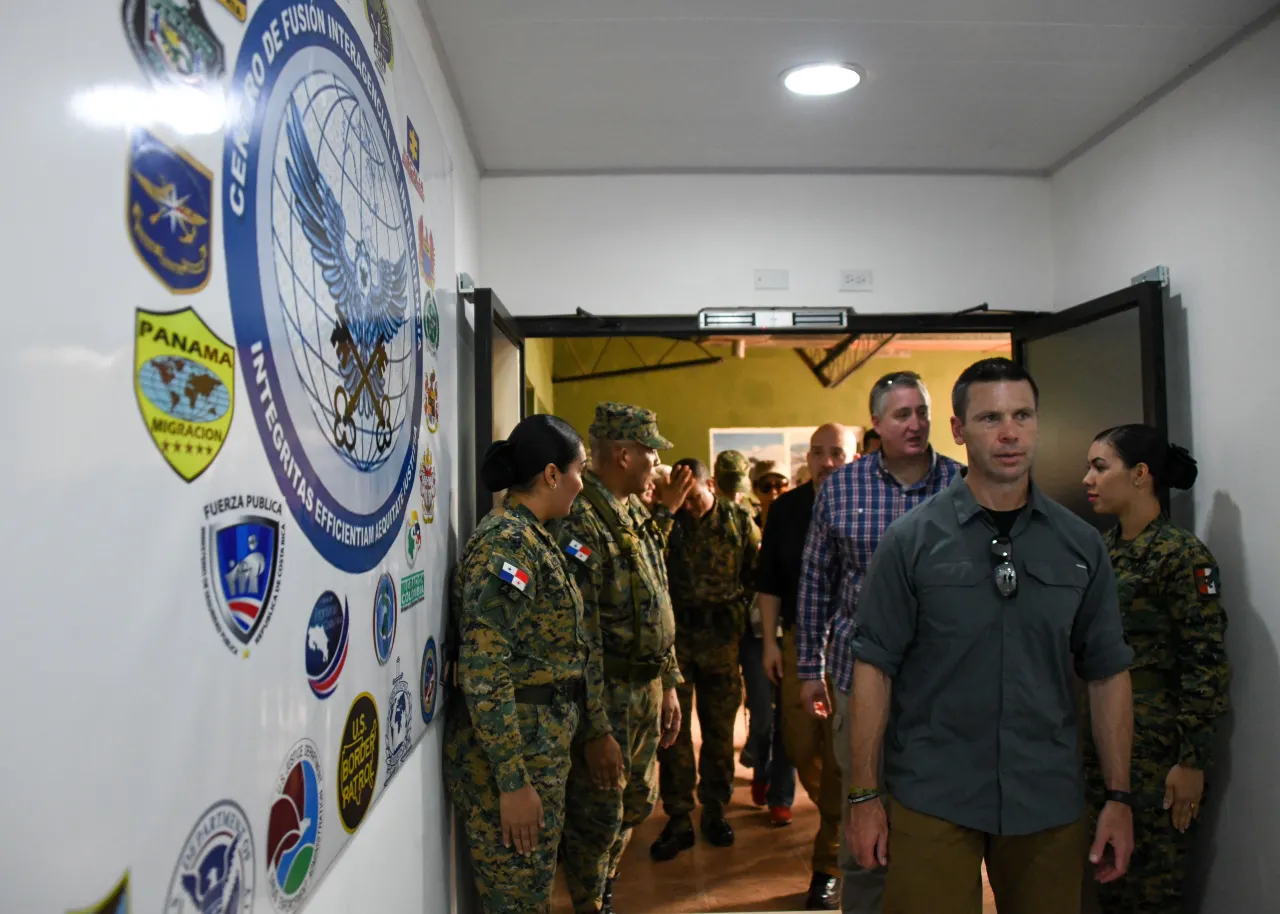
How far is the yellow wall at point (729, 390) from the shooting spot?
9391mm

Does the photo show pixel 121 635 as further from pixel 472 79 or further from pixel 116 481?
pixel 472 79

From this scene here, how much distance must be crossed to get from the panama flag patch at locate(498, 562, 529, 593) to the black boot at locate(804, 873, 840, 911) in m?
1.92

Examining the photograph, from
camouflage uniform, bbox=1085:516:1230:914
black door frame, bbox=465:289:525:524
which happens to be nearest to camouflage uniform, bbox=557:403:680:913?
black door frame, bbox=465:289:525:524

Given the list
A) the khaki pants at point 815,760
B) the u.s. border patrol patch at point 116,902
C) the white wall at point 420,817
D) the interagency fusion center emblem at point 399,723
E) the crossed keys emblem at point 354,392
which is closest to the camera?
the u.s. border patrol patch at point 116,902

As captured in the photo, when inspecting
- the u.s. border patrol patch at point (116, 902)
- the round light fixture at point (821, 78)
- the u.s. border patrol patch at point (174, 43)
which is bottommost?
the u.s. border patrol patch at point (116, 902)

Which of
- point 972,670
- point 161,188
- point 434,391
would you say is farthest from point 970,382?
point 161,188

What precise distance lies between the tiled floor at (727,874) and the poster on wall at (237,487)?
1970 mm

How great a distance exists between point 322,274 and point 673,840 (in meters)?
3.13

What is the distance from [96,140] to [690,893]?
328cm

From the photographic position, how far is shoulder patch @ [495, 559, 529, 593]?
79.7 inches

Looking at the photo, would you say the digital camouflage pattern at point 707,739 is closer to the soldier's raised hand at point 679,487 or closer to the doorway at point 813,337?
the doorway at point 813,337

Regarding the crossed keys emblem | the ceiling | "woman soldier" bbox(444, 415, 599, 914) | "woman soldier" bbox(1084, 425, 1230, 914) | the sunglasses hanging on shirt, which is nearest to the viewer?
Result: the crossed keys emblem

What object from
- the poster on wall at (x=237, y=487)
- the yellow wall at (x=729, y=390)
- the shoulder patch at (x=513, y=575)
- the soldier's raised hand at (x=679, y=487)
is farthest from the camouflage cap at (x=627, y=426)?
the yellow wall at (x=729, y=390)

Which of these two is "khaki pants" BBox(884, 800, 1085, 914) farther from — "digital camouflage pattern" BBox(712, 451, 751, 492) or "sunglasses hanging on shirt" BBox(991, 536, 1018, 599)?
"digital camouflage pattern" BBox(712, 451, 751, 492)
